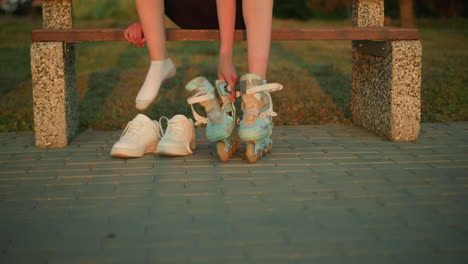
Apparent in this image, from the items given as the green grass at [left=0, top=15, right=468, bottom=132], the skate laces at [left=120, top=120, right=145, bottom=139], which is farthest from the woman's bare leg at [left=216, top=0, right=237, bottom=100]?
the green grass at [left=0, top=15, right=468, bottom=132]

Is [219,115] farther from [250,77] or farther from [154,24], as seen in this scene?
[154,24]

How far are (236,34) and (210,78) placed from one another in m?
2.30

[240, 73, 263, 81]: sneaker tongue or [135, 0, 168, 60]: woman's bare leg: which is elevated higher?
[135, 0, 168, 60]: woman's bare leg

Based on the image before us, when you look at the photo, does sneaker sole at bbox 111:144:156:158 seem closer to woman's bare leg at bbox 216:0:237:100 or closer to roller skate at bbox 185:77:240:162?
roller skate at bbox 185:77:240:162

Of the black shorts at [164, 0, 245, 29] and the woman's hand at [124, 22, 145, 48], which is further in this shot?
the black shorts at [164, 0, 245, 29]

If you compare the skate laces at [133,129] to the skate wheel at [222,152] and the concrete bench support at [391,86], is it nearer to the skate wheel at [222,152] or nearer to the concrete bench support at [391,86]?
the skate wheel at [222,152]

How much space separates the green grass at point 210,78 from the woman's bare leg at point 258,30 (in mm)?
1040

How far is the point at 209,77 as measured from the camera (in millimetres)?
5355

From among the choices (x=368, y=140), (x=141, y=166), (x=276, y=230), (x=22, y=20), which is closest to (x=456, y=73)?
(x=368, y=140)

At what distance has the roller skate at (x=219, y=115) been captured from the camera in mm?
2617

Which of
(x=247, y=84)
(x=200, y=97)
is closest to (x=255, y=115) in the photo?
(x=247, y=84)

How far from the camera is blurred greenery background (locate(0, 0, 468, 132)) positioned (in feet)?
12.9

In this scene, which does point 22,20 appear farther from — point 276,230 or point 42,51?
point 276,230

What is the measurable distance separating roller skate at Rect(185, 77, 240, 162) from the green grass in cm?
102
